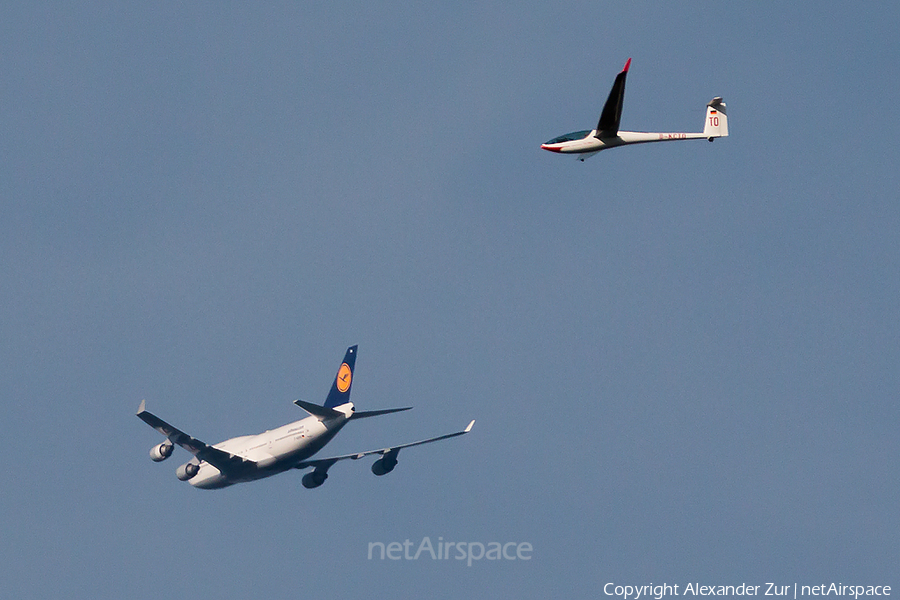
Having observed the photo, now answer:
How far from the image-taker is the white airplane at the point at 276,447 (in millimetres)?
126625

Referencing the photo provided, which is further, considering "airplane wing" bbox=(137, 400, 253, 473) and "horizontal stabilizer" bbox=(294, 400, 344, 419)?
"airplane wing" bbox=(137, 400, 253, 473)

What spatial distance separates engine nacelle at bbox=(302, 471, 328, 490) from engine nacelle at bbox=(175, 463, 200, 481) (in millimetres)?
9295

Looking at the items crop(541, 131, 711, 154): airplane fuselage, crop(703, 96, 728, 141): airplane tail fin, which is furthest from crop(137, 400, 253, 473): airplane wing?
crop(703, 96, 728, 141): airplane tail fin

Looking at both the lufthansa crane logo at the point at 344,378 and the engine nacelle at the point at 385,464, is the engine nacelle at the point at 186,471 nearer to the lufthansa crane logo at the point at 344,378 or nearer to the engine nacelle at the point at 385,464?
the lufthansa crane logo at the point at 344,378

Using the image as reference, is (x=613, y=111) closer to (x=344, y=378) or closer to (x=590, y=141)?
(x=590, y=141)

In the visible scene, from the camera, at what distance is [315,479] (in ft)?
445

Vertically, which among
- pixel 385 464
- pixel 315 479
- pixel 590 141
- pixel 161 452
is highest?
pixel 590 141

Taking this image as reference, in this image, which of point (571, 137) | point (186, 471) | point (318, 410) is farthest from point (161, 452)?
point (571, 137)

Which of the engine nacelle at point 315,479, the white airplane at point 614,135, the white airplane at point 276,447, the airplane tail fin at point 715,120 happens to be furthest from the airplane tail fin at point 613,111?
the engine nacelle at point 315,479

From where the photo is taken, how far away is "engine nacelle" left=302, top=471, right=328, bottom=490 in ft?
444

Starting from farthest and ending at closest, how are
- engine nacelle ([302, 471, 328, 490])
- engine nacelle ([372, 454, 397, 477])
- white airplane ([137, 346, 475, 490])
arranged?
engine nacelle ([302, 471, 328, 490])
engine nacelle ([372, 454, 397, 477])
white airplane ([137, 346, 475, 490])

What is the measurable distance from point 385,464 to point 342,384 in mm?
7654

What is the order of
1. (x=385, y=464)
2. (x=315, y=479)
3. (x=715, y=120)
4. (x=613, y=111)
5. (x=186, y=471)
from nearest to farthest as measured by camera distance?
1. (x=613, y=111)
2. (x=715, y=120)
3. (x=186, y=471)
4. (x=385, y=464)
5. (x=315, y=479)

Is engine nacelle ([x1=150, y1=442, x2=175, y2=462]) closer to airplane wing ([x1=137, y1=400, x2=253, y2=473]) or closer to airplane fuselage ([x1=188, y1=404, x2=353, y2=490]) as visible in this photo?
airplane wing ([x1=137, y1=400, x2=253, y2=473])
